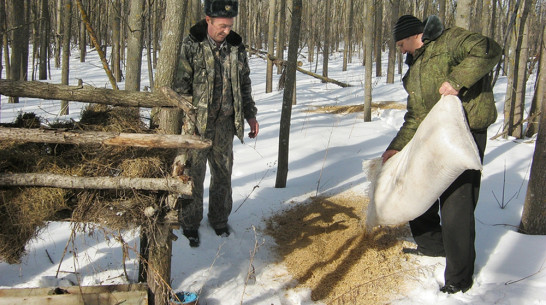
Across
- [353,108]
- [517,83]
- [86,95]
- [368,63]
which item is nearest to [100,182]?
[86,95]

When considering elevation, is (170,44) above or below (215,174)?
above

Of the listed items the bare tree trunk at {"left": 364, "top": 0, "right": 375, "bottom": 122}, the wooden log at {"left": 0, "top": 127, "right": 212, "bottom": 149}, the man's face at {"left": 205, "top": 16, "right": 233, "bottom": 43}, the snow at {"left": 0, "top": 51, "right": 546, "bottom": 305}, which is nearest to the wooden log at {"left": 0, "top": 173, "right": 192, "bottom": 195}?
the wooden log at {"left": 0, "top": 127, "right": 212, "bottom": 149}

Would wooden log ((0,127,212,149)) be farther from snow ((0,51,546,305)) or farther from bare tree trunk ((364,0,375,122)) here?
bare tree trunk ((364,0,375,122))

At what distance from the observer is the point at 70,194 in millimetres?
2295

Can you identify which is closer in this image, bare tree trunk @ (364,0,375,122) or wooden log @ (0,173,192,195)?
wooden log @ (0,173,192,195)

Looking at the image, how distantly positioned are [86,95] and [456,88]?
227cm

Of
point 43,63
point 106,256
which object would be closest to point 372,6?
point 106,256

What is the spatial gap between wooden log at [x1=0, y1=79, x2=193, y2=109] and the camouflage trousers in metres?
0.88

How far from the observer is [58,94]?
7.77 feet

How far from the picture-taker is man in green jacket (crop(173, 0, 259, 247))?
3242mm

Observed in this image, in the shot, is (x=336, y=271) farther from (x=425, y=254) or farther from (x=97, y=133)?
(x=97, y=133)

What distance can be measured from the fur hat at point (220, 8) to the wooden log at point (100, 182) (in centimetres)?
148

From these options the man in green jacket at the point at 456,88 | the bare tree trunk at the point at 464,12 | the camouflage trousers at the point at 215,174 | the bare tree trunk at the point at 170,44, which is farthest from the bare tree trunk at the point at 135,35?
the bare tree trunk at the point at 464,12

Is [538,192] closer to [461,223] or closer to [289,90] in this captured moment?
[461,223]
